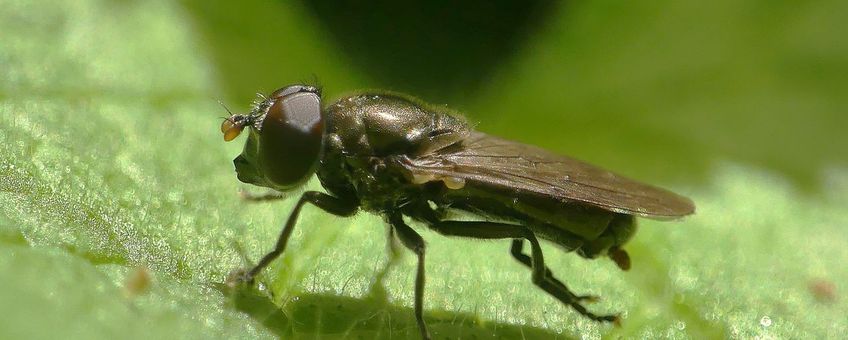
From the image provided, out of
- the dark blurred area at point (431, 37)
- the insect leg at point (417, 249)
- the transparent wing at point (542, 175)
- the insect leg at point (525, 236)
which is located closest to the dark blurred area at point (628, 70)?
the dark blurred area at point (431, 37)

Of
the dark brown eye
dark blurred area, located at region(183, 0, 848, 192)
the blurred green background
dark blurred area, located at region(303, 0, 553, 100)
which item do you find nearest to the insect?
the dark brown eye

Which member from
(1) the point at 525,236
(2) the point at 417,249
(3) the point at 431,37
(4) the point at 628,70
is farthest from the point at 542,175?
(3) the point at 431,37

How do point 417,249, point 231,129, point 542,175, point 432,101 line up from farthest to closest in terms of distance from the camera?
point 432,101 < point 542,175 < point 417,249 < point 231,129

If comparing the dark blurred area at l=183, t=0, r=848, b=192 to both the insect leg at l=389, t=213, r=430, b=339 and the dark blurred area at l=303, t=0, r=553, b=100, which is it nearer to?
the dark blurred area at l=303, t=0, r=553, b=100

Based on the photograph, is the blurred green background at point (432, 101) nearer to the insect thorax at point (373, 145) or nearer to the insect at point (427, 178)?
the insect at point (427, 178)

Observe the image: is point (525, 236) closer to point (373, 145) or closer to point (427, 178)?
point (427, 178)

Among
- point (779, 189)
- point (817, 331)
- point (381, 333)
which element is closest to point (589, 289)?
point (817, 331)

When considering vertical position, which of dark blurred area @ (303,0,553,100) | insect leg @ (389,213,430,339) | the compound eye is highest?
the compound eye
